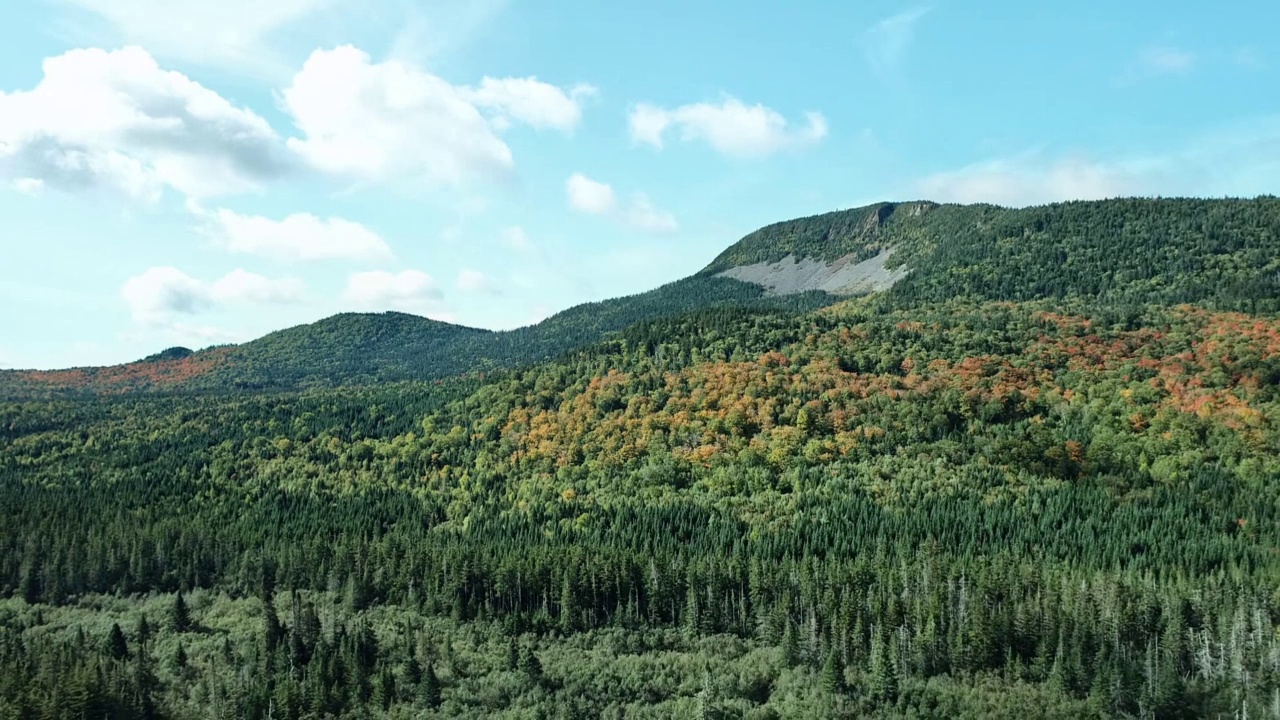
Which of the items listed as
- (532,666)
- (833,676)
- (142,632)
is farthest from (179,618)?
(833,676)

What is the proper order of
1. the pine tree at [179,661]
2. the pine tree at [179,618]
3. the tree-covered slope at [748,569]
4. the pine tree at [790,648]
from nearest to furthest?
the tree-covered slope at [748,569] < the pine tree at [790,648] < the pine tree at [179,661] < the pine tree at [179,618]

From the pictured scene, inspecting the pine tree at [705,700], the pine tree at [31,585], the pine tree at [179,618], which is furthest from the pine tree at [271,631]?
the pine tree at [31,585]

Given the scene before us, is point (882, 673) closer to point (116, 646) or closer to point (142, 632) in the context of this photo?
point (116, 646)

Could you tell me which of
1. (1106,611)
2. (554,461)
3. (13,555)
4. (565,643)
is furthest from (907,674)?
(13,555)

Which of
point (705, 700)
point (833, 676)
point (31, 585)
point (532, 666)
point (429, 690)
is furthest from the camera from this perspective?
point (31, 585)

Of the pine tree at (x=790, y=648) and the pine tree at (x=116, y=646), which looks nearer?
the pine tree at (x=790, y=648)

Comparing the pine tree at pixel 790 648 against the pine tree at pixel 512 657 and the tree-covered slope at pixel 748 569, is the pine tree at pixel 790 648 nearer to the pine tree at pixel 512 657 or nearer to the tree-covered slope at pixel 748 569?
the tree-covered slope at pixel 748 569

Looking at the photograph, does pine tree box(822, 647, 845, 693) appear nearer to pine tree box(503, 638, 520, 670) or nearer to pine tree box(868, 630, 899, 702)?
pine tree box(868, 630, 899, 702)

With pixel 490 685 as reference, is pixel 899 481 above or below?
above

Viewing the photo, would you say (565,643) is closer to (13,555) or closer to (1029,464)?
(1029,464)

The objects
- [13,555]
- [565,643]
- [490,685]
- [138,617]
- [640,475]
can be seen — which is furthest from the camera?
[640,475]

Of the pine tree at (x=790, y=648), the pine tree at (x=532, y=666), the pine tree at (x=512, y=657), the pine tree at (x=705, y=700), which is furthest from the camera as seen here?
the pine tree at (x=512, y=657)
